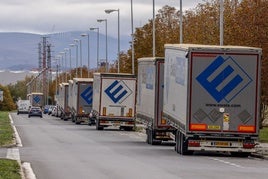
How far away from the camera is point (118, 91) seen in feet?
185

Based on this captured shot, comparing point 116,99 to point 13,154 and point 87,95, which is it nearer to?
point 87,95

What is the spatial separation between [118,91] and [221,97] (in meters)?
25.3

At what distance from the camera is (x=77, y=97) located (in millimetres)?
72312

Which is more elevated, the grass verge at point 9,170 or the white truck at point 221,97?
the white truck at point 221,97

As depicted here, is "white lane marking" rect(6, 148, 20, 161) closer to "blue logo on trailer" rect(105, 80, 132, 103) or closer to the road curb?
the road curb

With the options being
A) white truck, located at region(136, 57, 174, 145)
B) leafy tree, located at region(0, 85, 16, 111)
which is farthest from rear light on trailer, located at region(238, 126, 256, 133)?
leafy tree, located at region(0, 85, 16, 111)

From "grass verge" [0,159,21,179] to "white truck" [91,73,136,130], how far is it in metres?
30.2

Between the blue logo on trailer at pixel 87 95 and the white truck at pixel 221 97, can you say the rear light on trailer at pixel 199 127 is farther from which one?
the blue logo on trailer at pixel 87 95

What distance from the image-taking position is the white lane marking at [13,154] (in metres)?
28.9

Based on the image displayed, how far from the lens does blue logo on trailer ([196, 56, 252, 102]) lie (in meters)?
31.1

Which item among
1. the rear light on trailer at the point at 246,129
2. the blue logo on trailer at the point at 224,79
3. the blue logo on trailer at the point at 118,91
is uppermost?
the blue logo on trailer at the point at 224,79

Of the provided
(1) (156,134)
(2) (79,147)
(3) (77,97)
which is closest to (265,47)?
(1) (156,134)

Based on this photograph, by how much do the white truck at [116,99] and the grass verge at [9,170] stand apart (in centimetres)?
3023

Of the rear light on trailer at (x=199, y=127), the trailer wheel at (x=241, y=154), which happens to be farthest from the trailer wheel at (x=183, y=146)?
the trailer wheel at (x=241, y=154)
